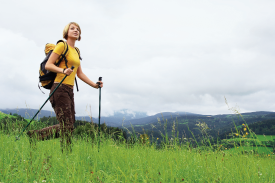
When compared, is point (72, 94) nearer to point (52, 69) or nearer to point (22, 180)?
point (52, 69)

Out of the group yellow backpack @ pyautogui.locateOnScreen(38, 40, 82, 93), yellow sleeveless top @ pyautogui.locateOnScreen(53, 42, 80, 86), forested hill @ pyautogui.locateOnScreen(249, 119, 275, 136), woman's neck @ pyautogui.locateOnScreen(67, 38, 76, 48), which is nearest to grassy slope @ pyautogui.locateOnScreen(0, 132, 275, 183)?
yellow backpack @ pyautogui.locateOnScreen(38, 40, 82, 93)

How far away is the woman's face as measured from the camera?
156 inches

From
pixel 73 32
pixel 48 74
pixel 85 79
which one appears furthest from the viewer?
pixel 85 79

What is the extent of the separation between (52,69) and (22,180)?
1.97 metres

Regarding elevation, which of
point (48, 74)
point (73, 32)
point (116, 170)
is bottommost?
point (116, 170)

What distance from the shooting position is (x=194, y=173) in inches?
108

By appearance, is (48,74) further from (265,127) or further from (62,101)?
(265,127)

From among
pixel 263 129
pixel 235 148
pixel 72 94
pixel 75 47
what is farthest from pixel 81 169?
pixel 263 129

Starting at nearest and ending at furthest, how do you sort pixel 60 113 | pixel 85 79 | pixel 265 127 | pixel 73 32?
pixel 60 113 → pixel 73 32 → pixel 85 79 → pixel 265 127

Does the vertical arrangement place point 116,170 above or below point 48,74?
below

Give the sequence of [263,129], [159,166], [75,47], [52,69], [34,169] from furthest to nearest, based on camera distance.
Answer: [263,129] → [75,47] → [52,69] → [159,166] → [34,169]

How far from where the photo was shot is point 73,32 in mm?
3961

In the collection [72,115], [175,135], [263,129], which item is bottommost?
[263,129]

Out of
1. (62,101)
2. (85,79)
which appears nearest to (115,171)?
(62,101)
